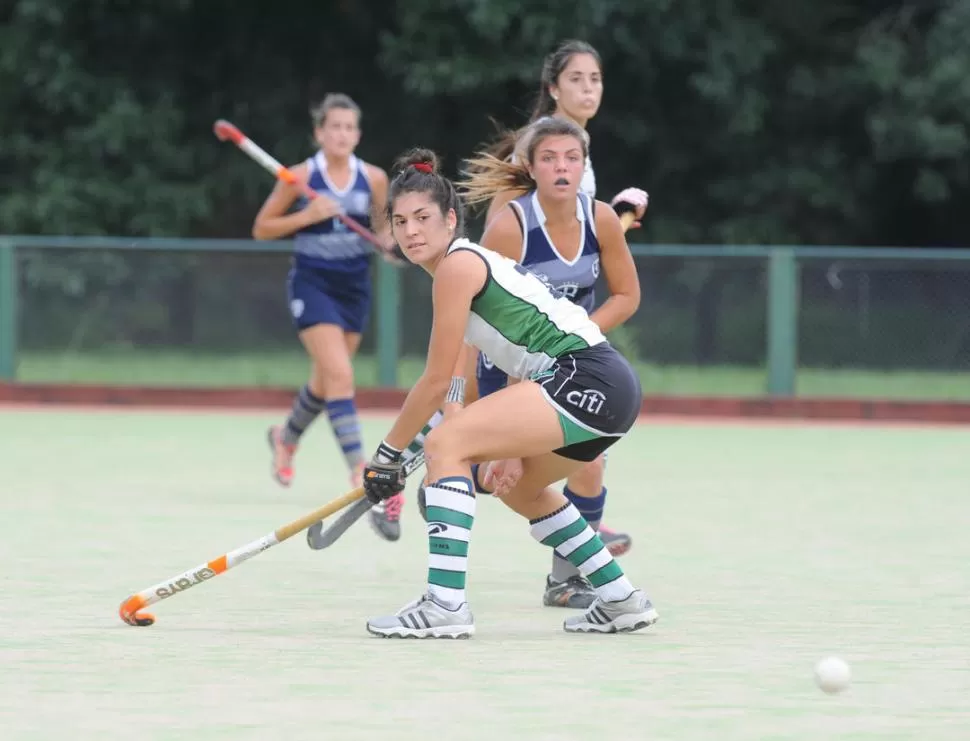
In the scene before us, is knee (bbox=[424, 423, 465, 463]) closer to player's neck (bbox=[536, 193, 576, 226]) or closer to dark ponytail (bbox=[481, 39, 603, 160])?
player's neck (bbox=[536, 193, 576, 226])

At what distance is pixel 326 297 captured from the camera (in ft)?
30.5

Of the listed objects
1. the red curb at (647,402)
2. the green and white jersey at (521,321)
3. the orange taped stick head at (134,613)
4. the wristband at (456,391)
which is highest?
the green and white jersey at (521,321)

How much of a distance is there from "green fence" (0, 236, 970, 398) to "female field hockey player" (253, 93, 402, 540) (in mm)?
5846

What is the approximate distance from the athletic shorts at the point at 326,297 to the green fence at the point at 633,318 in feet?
19.4

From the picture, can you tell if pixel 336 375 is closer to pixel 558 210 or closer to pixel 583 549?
pixel 558 210

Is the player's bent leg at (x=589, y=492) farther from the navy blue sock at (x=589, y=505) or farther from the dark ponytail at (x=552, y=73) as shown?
the dark ponytail at (x=552, y=73)

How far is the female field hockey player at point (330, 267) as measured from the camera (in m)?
9.15

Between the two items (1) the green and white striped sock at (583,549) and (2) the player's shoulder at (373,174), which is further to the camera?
(2) the player's shoulder at (373,174)

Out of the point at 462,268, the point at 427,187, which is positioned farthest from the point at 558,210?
the point at 462,268

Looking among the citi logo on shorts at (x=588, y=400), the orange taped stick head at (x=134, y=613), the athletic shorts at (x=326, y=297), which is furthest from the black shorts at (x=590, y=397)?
the athletic shorts at (x=326, y=297)

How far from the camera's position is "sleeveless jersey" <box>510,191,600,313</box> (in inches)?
246

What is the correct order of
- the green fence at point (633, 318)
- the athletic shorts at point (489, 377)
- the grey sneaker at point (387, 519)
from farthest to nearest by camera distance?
the green fence at point (633, 318) < the grey sneaker at point (387, 519) < the athletic shorts at point (489, 377)

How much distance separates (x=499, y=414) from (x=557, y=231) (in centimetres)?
103

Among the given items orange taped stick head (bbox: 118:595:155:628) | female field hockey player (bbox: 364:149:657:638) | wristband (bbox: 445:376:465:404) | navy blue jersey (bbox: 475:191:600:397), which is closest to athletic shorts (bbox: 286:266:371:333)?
navy blue jersey (bbox: 475:191:600:397)
